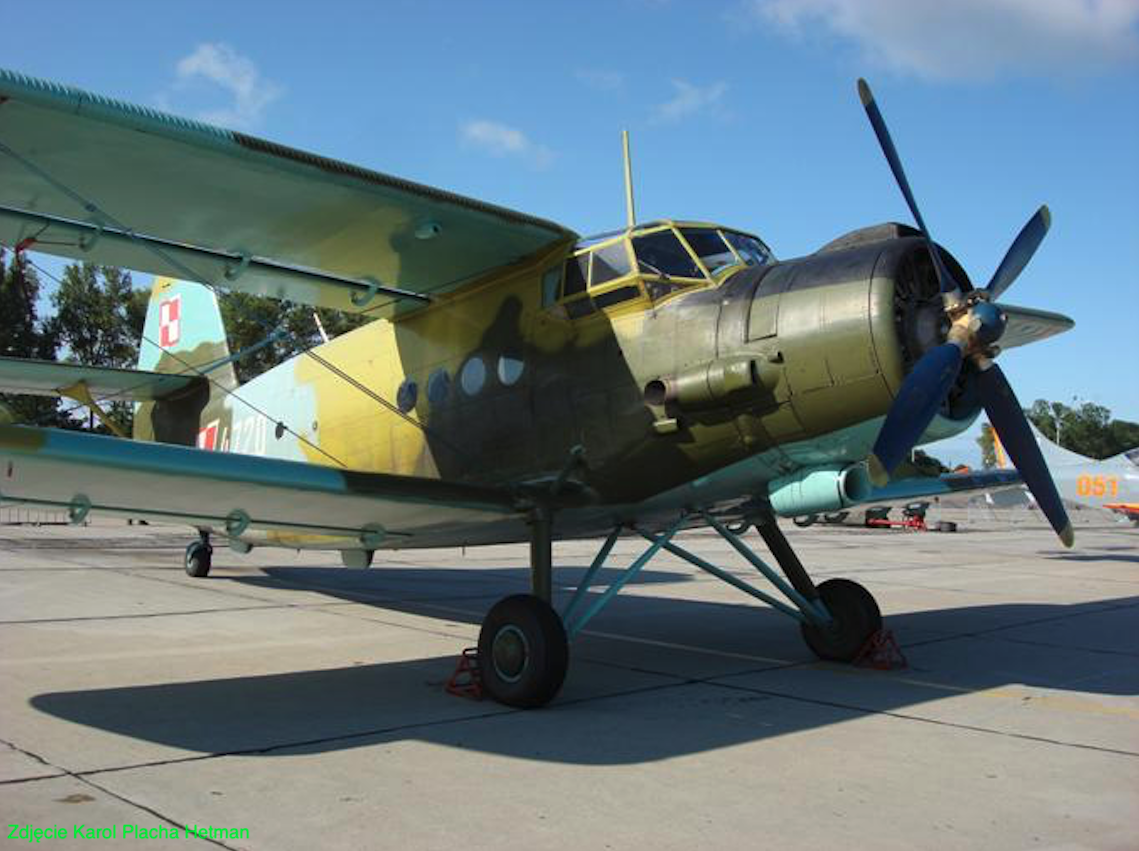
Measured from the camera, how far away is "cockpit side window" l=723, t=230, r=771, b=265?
23.2ft

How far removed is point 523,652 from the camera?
20.7 ft

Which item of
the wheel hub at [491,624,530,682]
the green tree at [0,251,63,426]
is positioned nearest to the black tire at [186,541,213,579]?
the wheel hub at [491,624,530,682]

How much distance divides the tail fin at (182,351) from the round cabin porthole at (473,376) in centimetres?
506

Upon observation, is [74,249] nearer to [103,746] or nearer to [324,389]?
[324,389]

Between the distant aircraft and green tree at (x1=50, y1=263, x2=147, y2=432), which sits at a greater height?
green tree at (x1=50, y1=263, x2=147, y2=432)

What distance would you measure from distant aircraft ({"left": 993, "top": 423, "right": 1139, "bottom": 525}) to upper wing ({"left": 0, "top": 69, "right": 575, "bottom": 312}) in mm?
25239

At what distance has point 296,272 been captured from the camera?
8.47 m

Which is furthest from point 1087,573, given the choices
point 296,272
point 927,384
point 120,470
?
point 120,470

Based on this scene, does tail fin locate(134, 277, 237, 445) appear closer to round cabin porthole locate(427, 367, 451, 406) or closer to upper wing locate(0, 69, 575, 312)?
upper wing locate(0, 69, 575, 312)

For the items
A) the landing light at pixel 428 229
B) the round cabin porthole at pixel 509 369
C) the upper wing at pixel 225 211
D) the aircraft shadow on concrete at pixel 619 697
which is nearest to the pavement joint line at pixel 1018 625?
the aircraft shadow on concrete at pixel 619 697

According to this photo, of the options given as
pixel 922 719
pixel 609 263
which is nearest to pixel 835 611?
pixel 922 719

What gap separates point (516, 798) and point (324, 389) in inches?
238

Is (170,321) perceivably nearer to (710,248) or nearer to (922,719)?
(710,248)

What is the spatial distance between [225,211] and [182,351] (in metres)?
7.29
